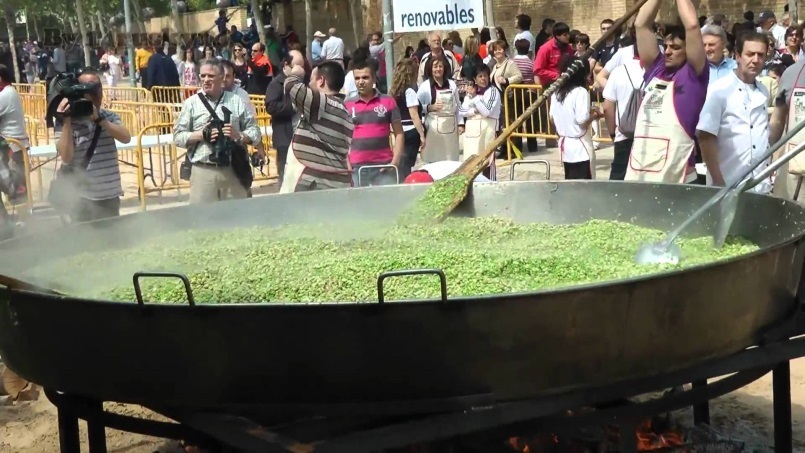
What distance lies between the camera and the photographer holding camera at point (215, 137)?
672cm

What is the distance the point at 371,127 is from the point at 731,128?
291 cm

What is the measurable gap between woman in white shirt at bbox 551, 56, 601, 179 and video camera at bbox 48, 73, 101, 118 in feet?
11.8

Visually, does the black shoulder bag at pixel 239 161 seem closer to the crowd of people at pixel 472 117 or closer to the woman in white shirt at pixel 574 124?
the crowd of people at pixel 472 117

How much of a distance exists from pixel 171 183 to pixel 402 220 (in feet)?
25.9

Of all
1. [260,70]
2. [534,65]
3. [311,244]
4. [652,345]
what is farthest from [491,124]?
[652,345]

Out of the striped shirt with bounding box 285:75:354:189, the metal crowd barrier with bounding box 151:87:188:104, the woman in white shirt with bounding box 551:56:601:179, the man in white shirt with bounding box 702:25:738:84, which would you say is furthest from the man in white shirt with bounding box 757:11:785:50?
the striped shirt with bounding box 285:75:354:189

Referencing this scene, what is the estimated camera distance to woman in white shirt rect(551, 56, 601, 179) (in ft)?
26.1

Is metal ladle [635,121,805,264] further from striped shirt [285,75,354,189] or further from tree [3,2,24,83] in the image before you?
tree [3,2,24,83]

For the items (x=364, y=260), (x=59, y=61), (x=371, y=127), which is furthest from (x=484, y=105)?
(x=59, y=61)

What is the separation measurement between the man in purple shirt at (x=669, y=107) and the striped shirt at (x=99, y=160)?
11.0 feet

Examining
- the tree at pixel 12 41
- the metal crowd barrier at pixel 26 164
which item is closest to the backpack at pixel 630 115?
the metal crowd barrier at pixel 26 164

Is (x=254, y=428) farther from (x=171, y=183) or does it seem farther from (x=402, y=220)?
(x=171, y=183)

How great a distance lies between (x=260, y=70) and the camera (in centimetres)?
1463

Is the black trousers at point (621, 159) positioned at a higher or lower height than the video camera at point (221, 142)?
lower
